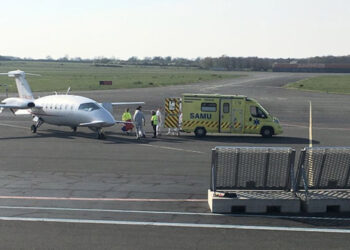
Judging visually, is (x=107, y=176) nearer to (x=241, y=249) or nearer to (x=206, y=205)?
(x=206, y=205)

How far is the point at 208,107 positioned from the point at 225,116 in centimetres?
118

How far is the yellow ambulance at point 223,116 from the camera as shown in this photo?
3095 cm

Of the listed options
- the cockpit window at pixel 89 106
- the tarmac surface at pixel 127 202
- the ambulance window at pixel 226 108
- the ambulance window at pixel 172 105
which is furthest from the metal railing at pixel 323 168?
the cockpit window at pixel 89 106

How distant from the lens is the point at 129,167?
21.4 metres

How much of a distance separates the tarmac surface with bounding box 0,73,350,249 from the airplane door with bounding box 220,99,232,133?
3.91ft

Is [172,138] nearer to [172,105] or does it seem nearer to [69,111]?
[172,105]

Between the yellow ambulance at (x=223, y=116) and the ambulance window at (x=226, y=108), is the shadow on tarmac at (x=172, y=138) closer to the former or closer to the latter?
the yellow ambulance at (x=223, y=116)

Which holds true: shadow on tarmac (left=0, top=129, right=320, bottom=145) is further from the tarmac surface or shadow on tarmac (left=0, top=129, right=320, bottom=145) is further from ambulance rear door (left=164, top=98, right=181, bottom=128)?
ambulance rear door (left=164, top=98, right=181, bottom=128)

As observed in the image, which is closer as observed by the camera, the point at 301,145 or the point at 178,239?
the point at 178,239

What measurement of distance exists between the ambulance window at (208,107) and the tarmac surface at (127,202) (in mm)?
2148

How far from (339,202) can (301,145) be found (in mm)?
14149

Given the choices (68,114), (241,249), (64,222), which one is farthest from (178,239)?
(68,114)

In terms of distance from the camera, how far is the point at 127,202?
15.6m

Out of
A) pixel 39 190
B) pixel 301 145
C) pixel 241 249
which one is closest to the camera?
pixel 241 249
